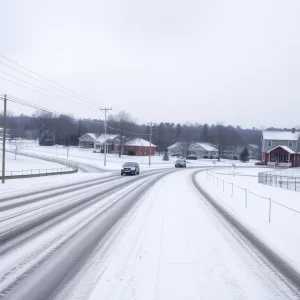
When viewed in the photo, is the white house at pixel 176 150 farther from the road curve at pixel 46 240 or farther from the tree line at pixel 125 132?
the road curve at pixel 46 240

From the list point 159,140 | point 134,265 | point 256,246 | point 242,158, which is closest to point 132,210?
point 256,246

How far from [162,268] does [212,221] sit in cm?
613

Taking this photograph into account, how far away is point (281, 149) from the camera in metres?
81.2

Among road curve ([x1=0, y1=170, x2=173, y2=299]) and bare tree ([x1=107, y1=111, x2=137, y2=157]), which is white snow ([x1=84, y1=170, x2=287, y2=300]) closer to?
road curve ([x1=0, y1=170, x2=173, y2=299])

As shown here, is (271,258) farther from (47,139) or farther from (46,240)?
(47,139)

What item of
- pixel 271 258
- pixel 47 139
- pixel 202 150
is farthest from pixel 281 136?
pixel 271 258

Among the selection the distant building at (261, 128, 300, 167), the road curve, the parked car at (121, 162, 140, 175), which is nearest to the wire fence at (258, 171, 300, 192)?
the parked car at (121, 162, 140, 175)

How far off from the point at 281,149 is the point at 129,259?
79.1m

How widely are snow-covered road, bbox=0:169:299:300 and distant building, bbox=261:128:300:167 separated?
72.4 m

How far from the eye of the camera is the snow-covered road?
6340mm

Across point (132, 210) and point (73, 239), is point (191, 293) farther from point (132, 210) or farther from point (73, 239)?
point (132, 210)

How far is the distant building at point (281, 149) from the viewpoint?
80.9 meters

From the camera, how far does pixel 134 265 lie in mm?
7750

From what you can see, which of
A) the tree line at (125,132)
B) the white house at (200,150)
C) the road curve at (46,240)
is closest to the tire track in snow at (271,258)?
the road curve at (46,240)
